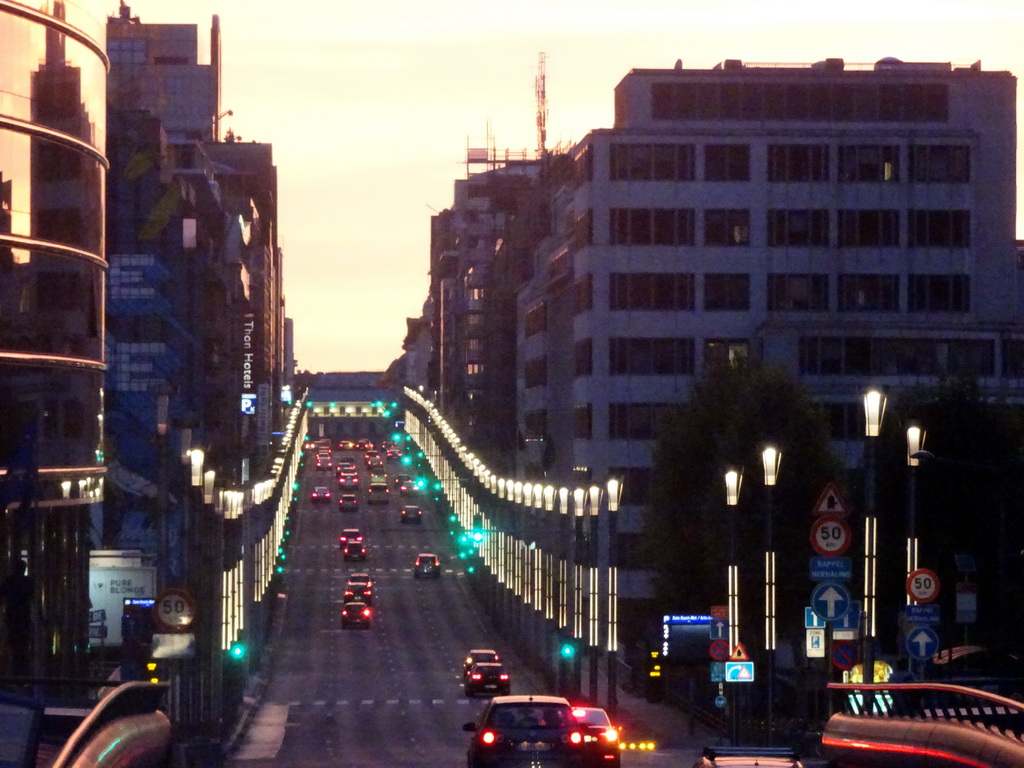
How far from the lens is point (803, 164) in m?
94.2

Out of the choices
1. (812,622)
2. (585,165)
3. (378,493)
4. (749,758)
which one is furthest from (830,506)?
(378,493)

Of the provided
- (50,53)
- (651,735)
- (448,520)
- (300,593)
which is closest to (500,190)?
(448,520)

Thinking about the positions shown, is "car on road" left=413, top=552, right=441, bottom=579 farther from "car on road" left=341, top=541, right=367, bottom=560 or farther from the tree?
the tree

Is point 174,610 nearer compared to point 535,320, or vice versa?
point 174,610

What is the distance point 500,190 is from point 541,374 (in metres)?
83.4

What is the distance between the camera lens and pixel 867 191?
94438 millimetres

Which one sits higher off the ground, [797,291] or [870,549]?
[797,291]

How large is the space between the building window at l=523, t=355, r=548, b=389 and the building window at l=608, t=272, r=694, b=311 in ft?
59.8

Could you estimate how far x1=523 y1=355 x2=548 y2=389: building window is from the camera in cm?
11181

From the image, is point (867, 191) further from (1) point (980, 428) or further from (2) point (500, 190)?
(2) point (500, 190)

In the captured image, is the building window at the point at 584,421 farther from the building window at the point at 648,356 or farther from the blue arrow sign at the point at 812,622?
the blue arrow sign at the point at 812,622

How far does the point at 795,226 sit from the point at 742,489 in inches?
1190

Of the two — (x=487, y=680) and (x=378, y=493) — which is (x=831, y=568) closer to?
(x=487, y=680)

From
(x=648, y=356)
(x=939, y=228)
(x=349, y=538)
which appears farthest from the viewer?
(x=349, y=538)
